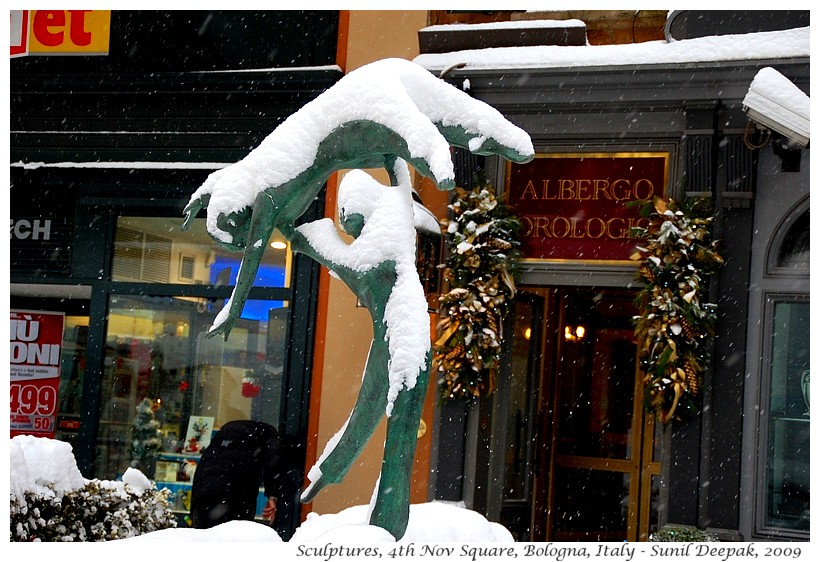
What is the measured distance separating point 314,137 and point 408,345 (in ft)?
2.84

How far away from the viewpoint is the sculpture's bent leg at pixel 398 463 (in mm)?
3480

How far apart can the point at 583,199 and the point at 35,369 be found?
16.8 feet

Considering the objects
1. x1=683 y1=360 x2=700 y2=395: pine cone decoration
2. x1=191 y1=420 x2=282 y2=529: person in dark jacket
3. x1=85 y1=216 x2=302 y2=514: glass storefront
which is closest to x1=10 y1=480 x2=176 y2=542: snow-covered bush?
x1=191 y1=420 x2=282 y2=529: person in dark jacket

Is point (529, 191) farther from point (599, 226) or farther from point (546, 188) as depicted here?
point (599, 226)

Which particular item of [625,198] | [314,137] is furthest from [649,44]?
[314,137]

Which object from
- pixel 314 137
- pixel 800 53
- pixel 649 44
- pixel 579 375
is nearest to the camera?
pixel 314 137

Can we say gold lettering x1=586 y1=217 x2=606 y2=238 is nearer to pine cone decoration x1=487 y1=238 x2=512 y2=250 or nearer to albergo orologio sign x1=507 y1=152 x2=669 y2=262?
albergo orologio sign x1=507 y1=152 x2=669 y2=262

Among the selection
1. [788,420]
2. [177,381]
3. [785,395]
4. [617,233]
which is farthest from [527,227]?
[177,381]

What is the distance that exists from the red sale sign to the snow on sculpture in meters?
5.88

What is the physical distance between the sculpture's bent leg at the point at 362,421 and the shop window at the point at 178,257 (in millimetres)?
4384

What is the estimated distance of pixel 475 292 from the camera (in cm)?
714

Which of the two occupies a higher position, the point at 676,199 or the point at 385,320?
the point at 676,199

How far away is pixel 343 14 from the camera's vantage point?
813 cm
